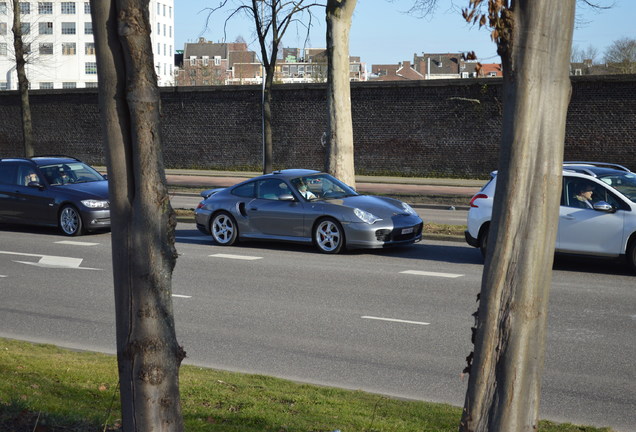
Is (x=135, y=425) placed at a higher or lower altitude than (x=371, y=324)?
higher

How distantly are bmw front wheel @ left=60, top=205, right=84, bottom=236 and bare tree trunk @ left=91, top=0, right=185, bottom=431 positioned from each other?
15147 millimetres

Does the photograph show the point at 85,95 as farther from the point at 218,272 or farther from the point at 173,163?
the point at 218,272

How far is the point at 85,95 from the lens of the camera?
44.2 meters

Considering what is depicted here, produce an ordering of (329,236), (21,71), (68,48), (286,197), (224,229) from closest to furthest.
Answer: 1. (329,236)
2. (286,197)
3. (224,229)
4. (21,71)
5. (68,48)

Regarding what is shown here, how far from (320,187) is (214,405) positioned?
35.7ft

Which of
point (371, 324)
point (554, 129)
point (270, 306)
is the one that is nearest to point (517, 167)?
point (554, 129)

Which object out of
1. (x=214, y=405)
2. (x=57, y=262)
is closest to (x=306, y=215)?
(x=57, y=262)

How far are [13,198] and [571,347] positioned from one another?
14.6m

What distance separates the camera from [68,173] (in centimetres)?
2045

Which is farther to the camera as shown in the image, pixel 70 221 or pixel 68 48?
pixel 68 48

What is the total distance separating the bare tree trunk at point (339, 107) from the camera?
69.4 feet

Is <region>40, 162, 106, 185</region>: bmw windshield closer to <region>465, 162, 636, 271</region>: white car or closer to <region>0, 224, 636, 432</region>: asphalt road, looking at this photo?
<region>0, 224, 636, 432</region>: asphalt road

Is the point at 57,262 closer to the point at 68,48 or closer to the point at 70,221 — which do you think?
the point at 70,221

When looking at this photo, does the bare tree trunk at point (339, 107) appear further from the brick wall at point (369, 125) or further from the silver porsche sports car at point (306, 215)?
the brick wall at point (369, 125)
